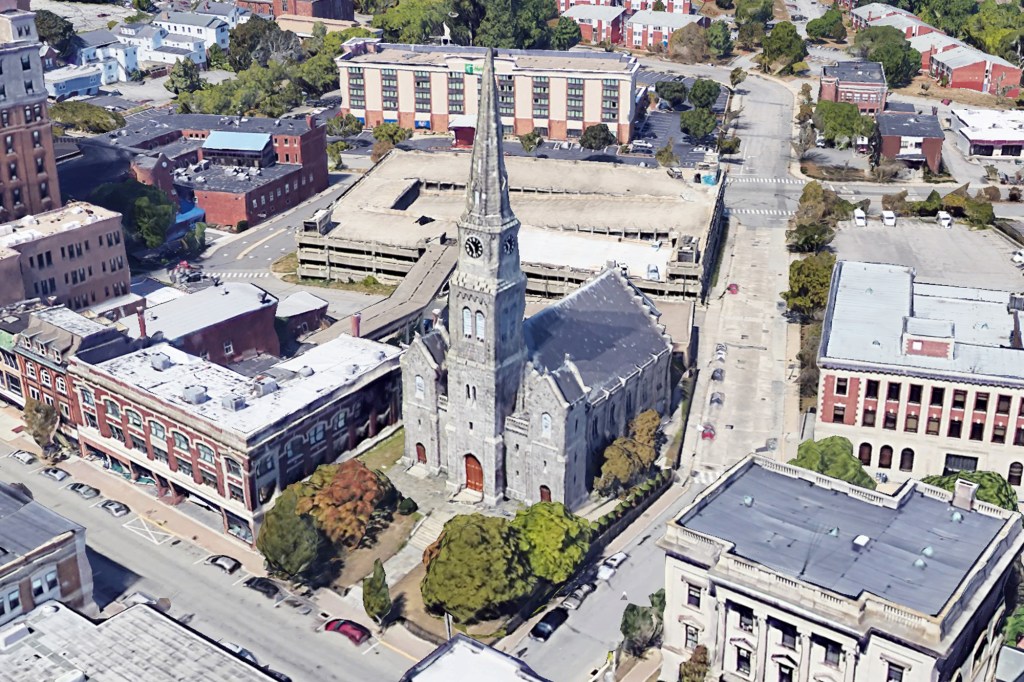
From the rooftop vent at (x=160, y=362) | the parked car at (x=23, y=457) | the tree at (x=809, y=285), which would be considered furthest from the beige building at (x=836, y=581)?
the parked car at (x=23, y=457)

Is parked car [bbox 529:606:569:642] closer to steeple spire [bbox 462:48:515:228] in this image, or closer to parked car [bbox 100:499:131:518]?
steeple spire [bbox 462:48:515:228]

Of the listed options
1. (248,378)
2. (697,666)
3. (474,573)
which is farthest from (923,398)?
(248,378)

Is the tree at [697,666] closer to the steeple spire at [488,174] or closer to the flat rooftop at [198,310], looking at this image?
the steeple spire at [488,174]

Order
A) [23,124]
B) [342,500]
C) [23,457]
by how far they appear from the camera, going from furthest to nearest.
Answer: [23,124], [23,457], [342,500]

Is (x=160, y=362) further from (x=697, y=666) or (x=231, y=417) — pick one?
(x=697, y=666)

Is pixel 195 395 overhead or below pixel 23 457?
overhead
